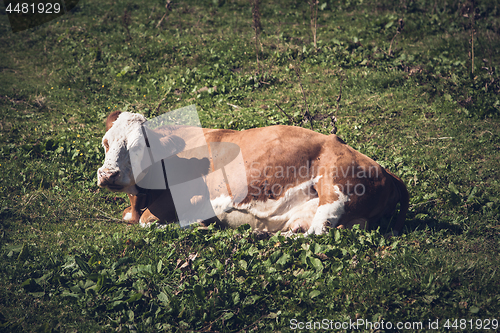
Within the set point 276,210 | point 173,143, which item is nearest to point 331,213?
point 276,210

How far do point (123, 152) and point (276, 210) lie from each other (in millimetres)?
2273

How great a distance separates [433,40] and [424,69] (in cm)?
179

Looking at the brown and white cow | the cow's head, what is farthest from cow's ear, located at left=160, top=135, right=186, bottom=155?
the cow's head

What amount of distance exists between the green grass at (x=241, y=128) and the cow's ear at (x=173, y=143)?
4.00 feet

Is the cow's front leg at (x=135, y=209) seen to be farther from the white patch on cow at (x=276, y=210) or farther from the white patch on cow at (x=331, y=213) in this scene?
the white patch on cow at (x=331, y=213)

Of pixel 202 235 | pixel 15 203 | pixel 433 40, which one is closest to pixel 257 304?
pixel 202 235

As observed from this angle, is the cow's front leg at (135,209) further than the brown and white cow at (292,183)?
Yes

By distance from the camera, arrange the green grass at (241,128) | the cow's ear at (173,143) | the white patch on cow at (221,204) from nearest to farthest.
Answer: the green grass at (241,128), the white patch on cow at (221,204), the cow's ear at (173,143)

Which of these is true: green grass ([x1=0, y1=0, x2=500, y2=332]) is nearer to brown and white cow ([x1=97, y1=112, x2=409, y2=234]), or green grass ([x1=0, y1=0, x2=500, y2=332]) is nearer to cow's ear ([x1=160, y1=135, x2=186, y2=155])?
brown and white cow ([x1=97, y1=112, x2=409, y2=234])

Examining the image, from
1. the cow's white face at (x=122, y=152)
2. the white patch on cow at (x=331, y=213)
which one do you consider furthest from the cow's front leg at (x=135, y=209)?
the white patch on cow at (x=331, y=213)

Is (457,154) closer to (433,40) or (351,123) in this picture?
(351,123)

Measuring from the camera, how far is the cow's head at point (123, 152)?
5219mm

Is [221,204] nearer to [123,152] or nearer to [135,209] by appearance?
[135,209]

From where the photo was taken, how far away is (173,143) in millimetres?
5922
